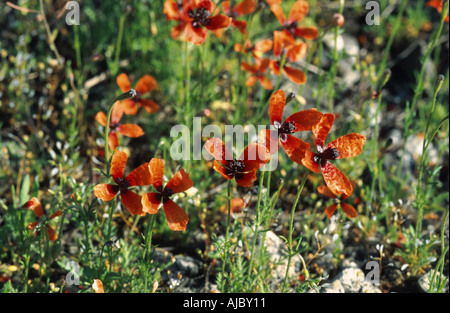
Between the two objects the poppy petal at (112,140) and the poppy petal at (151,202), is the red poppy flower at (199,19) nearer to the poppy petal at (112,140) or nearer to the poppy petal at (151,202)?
the poppy petal at (112,140)

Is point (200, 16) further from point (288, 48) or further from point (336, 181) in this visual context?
point (336, 181)

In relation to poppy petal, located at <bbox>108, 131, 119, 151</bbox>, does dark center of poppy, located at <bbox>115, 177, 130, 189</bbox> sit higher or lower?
lower

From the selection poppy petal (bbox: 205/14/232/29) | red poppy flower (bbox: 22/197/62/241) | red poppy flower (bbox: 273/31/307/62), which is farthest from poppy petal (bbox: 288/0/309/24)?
red poppy flower (bbox: 22/197/62/241)

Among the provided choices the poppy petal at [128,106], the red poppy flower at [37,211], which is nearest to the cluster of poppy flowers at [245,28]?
the poppy petal at [128,106]

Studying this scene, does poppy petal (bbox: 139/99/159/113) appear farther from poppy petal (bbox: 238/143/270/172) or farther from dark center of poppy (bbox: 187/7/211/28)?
poppy petal (bbox: 238/143/270/172)

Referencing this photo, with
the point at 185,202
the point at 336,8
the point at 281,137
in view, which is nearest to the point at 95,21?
the point at 185,202

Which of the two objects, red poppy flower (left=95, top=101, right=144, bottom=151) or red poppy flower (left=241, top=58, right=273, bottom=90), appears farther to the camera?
red poppy flower (left=241, top=58, right=273, bottom=90)
